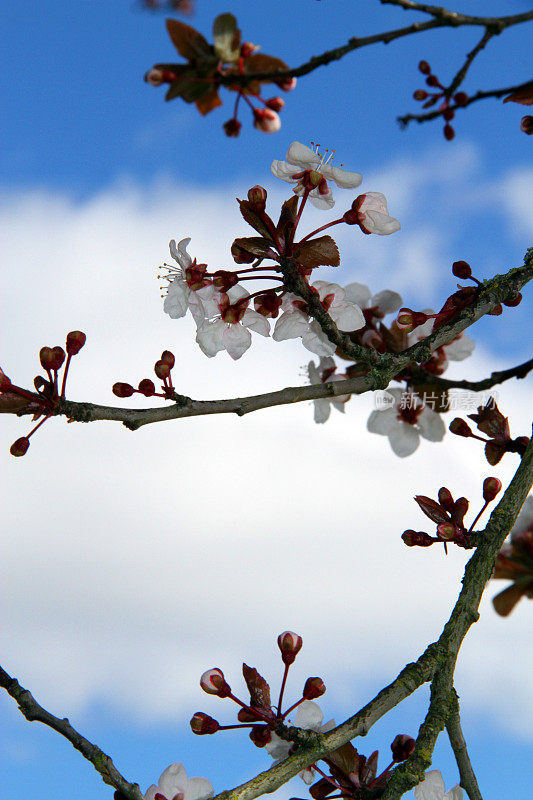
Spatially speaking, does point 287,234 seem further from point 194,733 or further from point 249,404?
point 194,733

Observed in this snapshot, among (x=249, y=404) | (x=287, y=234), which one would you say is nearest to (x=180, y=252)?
(x=287, y=234)

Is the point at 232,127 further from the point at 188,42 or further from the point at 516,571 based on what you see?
the point at 516,571

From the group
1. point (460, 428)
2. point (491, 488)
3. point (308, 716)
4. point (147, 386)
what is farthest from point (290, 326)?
point (308, 716)

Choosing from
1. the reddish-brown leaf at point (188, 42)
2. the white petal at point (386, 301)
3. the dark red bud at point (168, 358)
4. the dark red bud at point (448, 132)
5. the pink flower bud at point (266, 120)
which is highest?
the white petal at point (386, 301)

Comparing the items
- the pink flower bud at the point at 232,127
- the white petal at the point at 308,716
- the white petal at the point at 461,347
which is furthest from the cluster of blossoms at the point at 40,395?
the white petal at the point at 461,347

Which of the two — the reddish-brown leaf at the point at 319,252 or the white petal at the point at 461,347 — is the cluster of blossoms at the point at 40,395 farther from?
the white petal at the point at 461,347

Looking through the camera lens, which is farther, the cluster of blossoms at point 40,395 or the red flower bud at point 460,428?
the red flower bud at point 460,428

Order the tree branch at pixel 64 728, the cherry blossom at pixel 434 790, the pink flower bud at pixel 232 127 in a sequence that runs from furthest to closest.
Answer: the cherry blossom at pixel 434 790
the tree branch at pixel 64 728
the pink flower bud at pixel 232 127
